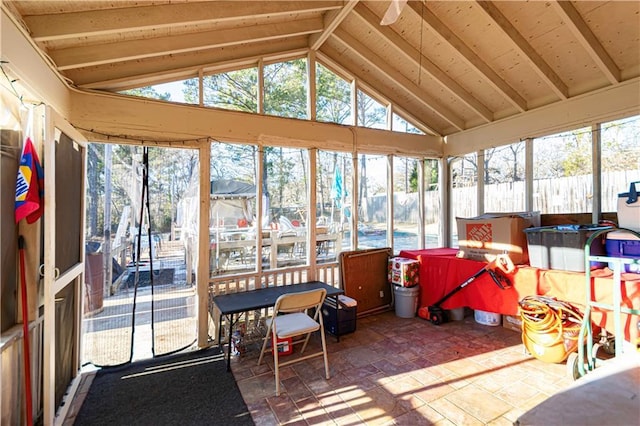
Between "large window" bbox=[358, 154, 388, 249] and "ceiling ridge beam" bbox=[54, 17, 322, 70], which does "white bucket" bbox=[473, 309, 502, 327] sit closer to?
Answer: "large window" bbox=[358, 154, 388, 249]

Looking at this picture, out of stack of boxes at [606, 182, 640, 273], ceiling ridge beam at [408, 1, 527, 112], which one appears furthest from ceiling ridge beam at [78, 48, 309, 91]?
stack of boxes at [606, 182, 640, 273]

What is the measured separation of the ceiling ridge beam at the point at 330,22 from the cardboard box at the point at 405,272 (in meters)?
3.20

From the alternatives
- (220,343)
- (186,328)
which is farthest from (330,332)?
(186,328)

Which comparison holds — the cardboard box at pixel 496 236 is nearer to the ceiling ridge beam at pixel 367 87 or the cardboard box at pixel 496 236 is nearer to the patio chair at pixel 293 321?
the ceiling ridge beam at pixel 367 87

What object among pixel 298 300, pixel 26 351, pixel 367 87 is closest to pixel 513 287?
pixel 298 300

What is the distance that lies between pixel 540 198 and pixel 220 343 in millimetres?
4539

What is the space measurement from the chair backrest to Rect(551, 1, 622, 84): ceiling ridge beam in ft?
11.3

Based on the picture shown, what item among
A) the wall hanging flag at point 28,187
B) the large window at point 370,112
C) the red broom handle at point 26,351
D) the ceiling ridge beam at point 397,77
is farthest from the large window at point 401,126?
the red broom handle at point 26,351

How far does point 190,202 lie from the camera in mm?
3523

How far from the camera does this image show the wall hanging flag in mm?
1928

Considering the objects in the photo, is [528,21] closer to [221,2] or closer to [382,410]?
[221,2]

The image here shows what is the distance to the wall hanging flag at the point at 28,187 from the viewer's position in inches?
75.9

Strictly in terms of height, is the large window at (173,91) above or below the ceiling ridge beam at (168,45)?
below

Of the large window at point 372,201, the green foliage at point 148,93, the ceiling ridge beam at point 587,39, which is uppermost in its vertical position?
the ceiling ridge beam at point 587,39
